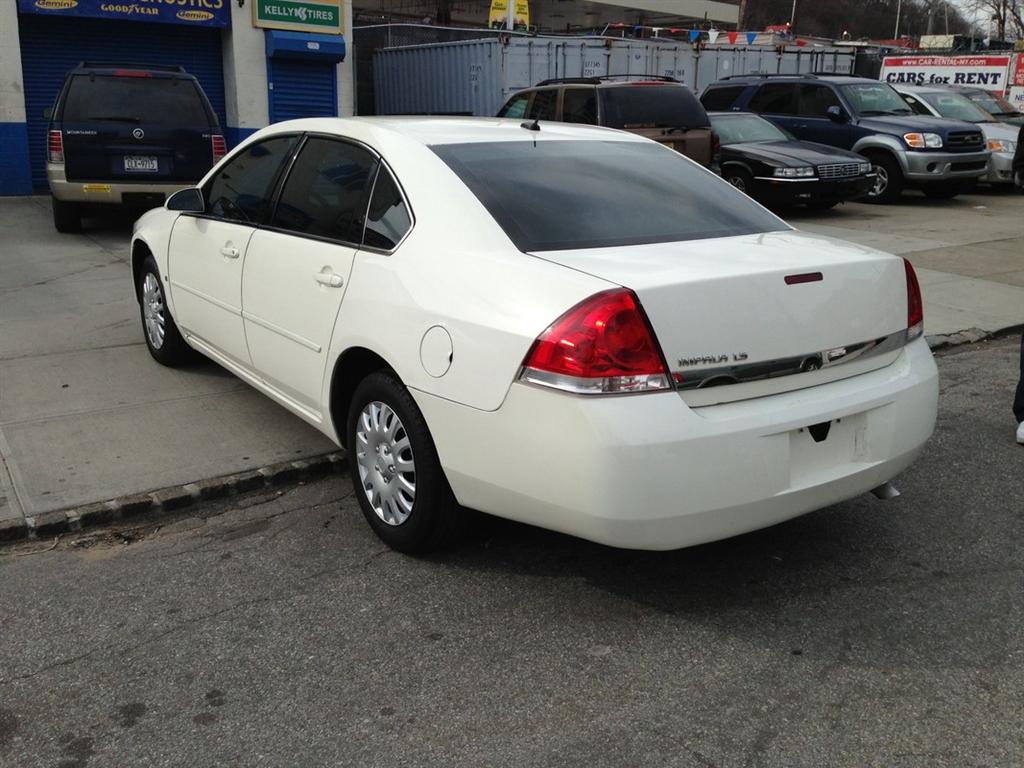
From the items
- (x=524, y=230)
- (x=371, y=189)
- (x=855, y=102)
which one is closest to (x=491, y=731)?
(x=524, y=230)

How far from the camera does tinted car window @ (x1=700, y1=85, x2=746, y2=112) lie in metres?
17.7

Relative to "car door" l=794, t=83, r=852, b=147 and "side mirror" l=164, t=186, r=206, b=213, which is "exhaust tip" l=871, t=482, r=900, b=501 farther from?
"car door" l=794, t=83, r=852, b=147

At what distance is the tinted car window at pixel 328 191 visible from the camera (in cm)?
415

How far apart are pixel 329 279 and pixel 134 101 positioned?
7.91 meters

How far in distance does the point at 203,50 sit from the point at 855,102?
36.1 ft

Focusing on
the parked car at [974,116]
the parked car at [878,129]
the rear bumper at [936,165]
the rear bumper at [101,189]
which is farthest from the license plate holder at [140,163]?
the parked car at [974,116]

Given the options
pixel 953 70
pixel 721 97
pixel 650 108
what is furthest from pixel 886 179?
pixel 953 70

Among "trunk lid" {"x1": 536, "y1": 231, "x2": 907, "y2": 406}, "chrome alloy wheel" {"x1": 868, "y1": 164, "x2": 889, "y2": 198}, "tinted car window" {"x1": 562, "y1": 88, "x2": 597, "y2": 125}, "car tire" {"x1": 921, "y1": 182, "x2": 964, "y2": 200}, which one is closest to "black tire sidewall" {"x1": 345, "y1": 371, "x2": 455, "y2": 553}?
"trunk lid" {"x1": 536, "y1": 231, "x2": 907, "y2": 406}

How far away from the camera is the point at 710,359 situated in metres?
3.18

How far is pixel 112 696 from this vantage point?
9.87 ft

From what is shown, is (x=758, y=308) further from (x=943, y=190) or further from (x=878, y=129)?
(x=943, y=190)

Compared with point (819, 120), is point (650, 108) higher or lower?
higher

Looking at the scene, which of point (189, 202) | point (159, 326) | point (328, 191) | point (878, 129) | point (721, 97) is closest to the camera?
point (328, 191)

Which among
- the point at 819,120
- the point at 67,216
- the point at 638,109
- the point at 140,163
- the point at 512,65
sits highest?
the point at 512,65
